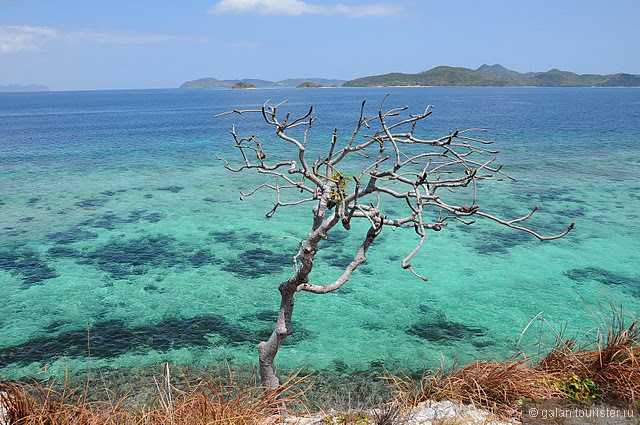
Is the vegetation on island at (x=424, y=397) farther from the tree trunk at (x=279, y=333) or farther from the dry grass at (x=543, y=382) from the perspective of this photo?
the tree trunk at (x=279, y=333)

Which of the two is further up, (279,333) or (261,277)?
(279,333)

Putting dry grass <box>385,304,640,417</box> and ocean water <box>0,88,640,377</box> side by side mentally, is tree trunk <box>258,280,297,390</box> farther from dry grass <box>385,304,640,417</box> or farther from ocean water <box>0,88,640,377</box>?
ocean water <box>0,88,640,377</box>

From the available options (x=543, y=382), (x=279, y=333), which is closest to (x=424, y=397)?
(x=543, y=382)

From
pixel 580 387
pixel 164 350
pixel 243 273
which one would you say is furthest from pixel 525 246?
pixel 164 350

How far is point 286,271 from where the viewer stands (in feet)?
46.6

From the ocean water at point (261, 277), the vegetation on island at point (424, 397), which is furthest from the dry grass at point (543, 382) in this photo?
Answer: the ocean water at point (261, 277)

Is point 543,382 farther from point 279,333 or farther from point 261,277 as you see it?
point 261,277

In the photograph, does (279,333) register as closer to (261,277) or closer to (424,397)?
(424,397)

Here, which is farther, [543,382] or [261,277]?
[261,277]

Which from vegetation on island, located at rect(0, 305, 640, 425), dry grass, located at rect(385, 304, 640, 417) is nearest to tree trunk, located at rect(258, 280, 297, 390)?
vegetation on island, located at rect(0, 305, 640, 425)

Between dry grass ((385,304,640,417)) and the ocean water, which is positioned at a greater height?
dry grass ((385,304,640,417))

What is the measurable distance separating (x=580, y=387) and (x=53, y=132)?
58.7m

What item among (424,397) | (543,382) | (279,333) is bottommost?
(424,397)

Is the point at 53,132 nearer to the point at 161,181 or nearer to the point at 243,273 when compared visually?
the point at 161,181
